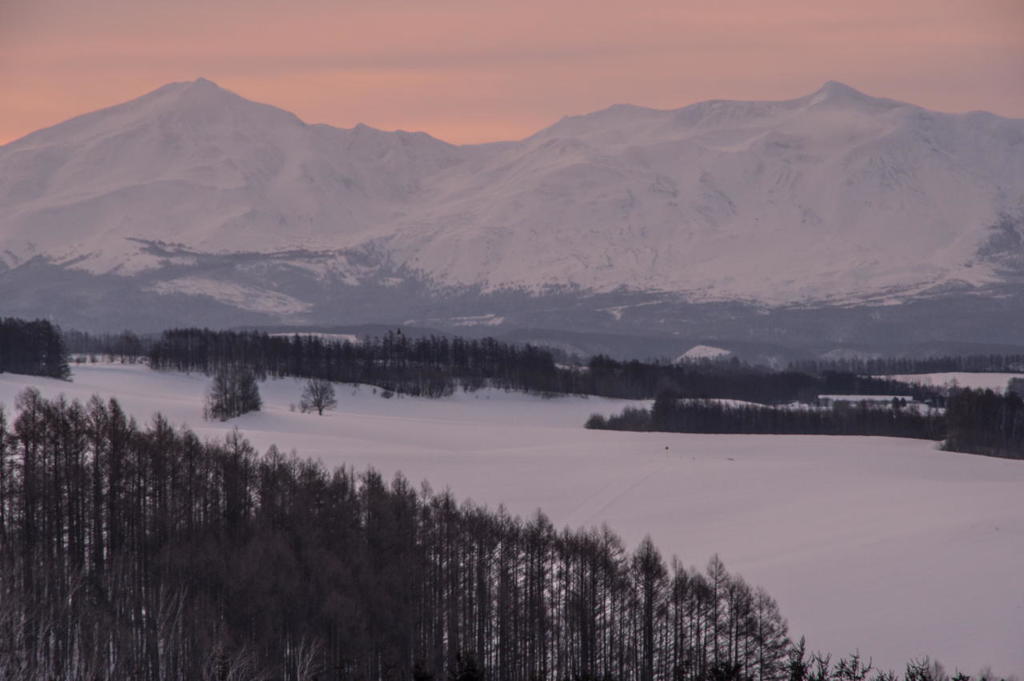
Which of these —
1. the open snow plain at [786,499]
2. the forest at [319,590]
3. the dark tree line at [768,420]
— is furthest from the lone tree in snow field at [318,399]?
the forest at [319,590]

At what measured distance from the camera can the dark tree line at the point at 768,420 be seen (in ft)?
467

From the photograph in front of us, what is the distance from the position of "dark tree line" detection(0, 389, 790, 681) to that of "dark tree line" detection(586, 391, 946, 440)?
3086 inches

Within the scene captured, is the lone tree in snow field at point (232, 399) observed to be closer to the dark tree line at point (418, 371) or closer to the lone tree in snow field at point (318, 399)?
the lone tree in snow field at point (318, 399)

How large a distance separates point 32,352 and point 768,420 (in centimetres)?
7366

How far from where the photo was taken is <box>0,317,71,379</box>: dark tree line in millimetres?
146250

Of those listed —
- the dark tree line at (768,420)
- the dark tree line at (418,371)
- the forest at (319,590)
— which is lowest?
the forest at (319,590)

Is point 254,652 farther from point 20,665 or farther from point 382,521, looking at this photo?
point 382,521

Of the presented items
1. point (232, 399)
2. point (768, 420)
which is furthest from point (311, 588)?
point (768, 420)

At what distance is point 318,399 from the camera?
13850 cm

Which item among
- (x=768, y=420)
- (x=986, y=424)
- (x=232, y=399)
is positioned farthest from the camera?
(x=768, y=420)

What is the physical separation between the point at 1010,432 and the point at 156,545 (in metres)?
89.9

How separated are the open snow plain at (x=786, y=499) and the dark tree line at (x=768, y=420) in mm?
12990

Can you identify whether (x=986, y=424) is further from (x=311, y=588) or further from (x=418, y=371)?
(x=311, y=588)

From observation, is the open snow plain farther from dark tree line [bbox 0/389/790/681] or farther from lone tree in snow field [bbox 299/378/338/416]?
dark tree line [bbox 0/389/790/681]
